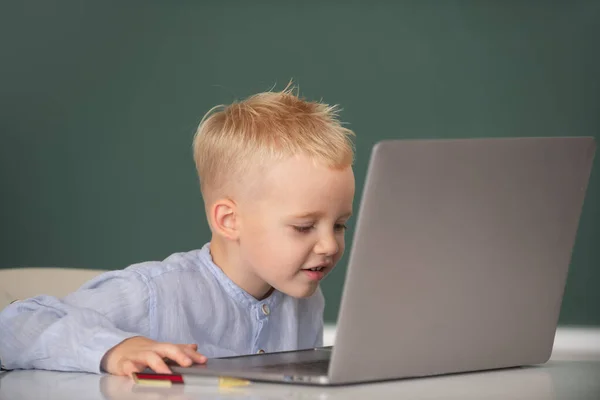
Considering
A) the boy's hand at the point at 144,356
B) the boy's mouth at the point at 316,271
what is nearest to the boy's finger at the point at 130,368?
the boy's hand at the point at 144,356

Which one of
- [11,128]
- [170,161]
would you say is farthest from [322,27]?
[11,128]

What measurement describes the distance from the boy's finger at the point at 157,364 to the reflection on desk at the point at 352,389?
27 mm

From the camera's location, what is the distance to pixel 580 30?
12.7ft

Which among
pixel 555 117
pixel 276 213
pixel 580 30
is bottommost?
pixel 276 213

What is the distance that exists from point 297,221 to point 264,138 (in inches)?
5.5

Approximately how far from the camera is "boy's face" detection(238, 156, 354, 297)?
1.20 meters

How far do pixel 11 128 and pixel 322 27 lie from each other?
1262 millimetres

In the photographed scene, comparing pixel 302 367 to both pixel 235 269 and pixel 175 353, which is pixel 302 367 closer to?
pixel 175 353

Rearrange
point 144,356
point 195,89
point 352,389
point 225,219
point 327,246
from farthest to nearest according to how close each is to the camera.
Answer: point 195,89
point 225,219
point 327,246
point 144,356
point 352,389

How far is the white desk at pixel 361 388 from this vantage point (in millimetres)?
820

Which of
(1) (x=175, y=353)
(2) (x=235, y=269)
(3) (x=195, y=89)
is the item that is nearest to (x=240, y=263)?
(2) (x=235, y=269)

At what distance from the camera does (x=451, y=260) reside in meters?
0.85

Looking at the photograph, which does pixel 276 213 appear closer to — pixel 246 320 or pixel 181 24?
pixel 246 320

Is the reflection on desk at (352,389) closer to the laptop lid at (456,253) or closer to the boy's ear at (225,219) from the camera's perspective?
the laptop lid at (456,253)
